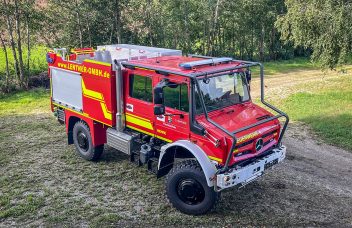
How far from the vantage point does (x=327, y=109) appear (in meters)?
15.5

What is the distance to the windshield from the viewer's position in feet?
25.1

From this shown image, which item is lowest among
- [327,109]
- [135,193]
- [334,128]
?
[135,193]

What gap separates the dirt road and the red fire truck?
1.79 ft

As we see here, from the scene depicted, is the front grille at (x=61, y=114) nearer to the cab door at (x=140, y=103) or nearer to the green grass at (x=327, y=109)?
the cab door at (x=140, y=103)

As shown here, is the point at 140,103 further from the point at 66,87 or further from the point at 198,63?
the point at 66,87

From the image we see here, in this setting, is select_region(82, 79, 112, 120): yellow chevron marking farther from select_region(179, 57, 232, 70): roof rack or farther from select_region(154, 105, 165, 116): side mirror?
select_region(179, 57, 232, 70): roof rack

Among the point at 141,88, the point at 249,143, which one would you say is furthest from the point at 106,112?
the point at 249,143

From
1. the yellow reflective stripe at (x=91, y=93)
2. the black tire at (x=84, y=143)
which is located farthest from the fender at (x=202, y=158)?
the black tire at (x=84, y=143)

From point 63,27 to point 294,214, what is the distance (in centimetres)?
1630

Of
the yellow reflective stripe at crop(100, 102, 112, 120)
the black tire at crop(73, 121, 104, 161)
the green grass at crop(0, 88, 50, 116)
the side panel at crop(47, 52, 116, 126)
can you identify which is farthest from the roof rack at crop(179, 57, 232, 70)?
the green grass at crop(0, 88, 50, 116)

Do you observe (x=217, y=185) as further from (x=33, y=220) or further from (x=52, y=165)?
(x=52, y=165)

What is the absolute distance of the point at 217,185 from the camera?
7.09 m

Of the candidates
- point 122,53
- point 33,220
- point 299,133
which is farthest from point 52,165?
point 299,133

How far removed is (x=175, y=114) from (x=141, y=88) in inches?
48.8
